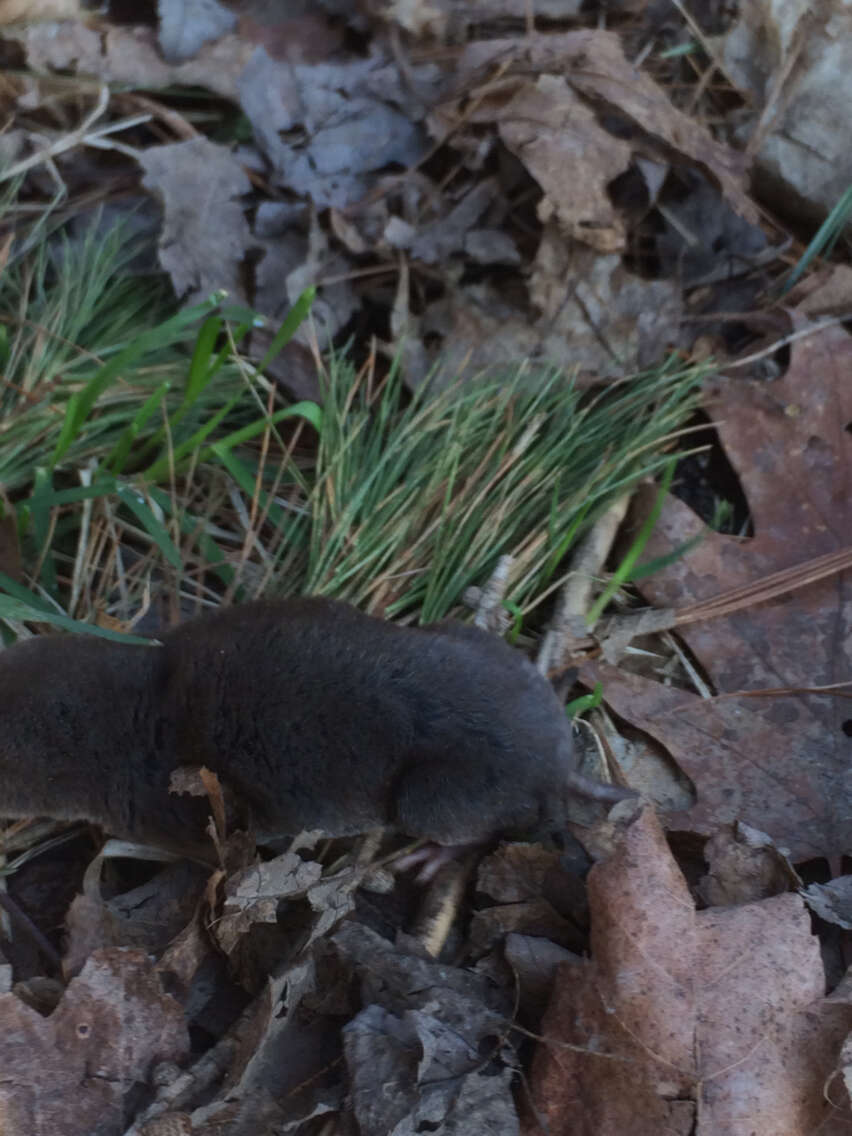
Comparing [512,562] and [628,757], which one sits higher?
[512,562]

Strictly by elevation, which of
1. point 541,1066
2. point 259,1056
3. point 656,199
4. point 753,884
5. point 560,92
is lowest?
point 259,1056

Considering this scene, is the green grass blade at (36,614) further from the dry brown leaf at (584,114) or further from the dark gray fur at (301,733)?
the dry brown leaf at (584,114)

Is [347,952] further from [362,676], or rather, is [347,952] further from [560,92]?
[560,92]

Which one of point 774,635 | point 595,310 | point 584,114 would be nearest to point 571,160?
point 584,114

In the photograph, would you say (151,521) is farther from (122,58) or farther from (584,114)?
(122,58)

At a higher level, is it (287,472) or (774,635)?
(774,635)

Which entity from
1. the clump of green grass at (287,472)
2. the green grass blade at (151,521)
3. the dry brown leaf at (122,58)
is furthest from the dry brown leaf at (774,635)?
the dry brown leaf at (122,58)

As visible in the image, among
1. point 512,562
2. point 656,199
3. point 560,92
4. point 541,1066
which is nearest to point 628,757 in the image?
point 512,562
